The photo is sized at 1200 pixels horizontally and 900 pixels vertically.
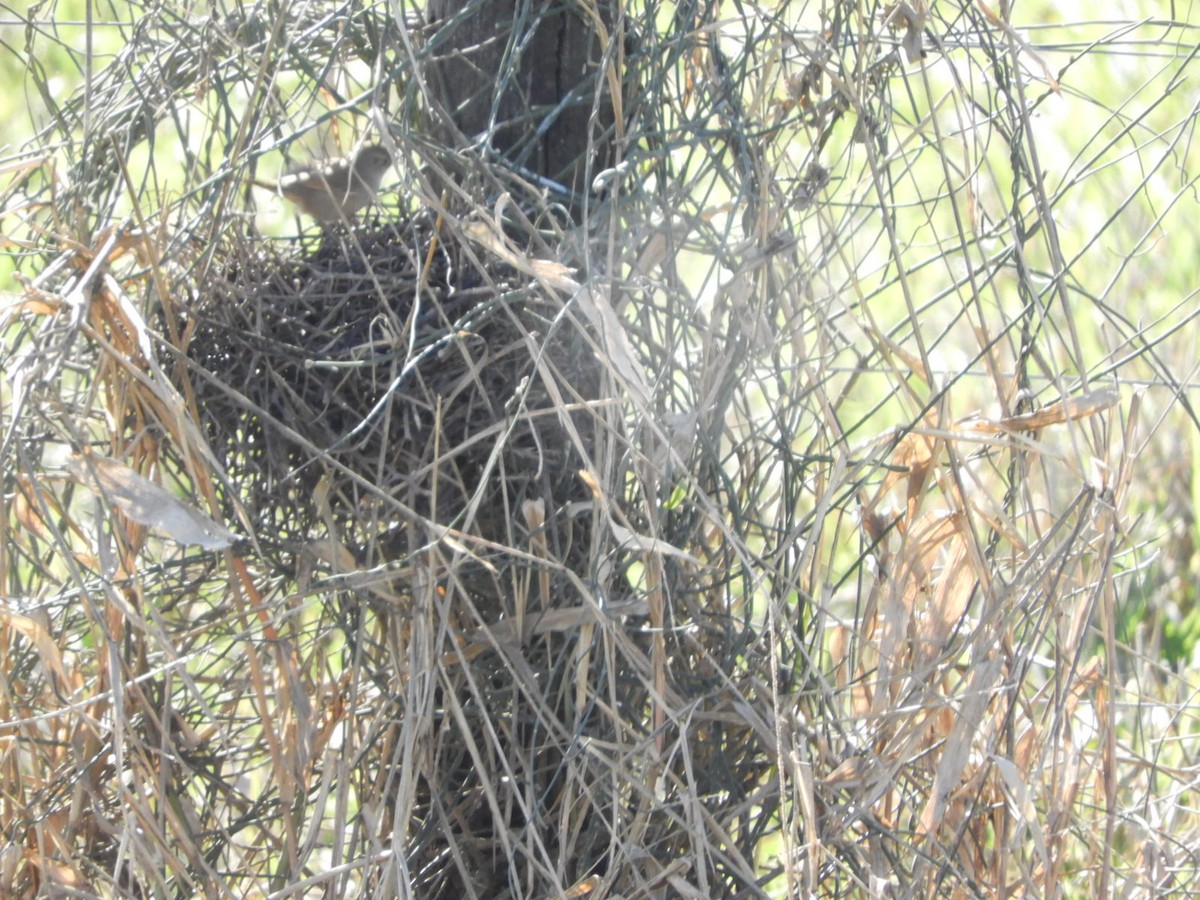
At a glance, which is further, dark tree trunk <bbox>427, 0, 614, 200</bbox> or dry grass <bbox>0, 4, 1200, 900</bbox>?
dark tree trunk <bbox>427, 0, 614, 200</bbox>

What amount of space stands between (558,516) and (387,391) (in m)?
0.24

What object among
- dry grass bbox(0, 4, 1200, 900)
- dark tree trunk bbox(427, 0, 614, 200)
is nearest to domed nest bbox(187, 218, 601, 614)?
dry grass bbox(0, 4, 1200, 900)

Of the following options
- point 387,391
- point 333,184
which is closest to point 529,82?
point 333,184

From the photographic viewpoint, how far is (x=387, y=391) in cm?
136

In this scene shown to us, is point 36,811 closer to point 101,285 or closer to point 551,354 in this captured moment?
point 101,285

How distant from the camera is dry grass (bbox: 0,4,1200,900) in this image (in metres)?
1.34

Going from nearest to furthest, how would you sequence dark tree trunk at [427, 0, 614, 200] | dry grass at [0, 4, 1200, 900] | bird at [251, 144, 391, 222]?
dry grass at [0, 4, 1200, 900], dark tree trunk at [427, 0, 614, 200], bird at [251, 144, 391, 222]

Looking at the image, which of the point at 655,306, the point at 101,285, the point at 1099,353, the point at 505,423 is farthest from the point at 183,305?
the point at 1099,353

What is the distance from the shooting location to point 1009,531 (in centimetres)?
140

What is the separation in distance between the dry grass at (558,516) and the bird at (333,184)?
0.29 ft

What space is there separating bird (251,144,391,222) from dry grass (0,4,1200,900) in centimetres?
9

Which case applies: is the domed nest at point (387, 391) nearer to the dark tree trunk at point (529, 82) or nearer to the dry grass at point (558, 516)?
the dry grass at point (558, 516)

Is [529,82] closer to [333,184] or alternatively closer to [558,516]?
[333,184]

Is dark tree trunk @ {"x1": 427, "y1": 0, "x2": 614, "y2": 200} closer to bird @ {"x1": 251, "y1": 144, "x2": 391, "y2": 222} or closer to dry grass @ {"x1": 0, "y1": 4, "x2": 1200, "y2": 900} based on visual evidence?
dry grass @ {"x1": 0, "y1": 4, "x2": 1200, "y2": 900}
